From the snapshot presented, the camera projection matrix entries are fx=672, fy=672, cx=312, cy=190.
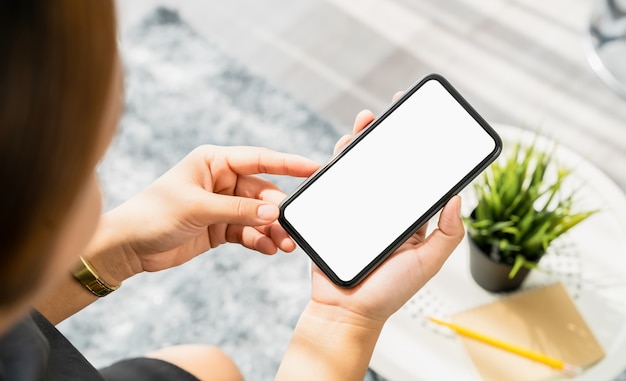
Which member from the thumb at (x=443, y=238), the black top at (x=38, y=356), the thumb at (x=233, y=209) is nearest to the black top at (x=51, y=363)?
the black top at (x=38, y=356)

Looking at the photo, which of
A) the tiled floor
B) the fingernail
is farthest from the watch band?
the tiled floor

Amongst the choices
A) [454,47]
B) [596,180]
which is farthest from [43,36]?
[454,47]

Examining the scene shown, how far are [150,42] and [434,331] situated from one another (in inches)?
41.0

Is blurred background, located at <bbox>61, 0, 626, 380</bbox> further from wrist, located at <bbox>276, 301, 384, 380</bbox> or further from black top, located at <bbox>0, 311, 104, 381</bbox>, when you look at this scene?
black top, located at <bbox>0, 311, 104, 381</bbox>

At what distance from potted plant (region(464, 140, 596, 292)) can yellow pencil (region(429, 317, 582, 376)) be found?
85 mm

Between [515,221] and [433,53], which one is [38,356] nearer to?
[515,221]

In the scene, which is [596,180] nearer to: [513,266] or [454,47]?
[513,266]

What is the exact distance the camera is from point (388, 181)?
2.68ft

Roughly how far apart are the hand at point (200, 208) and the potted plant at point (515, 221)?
0.24m

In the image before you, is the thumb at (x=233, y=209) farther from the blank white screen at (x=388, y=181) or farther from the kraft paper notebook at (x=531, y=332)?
the kraft paper notebook at (x=531, y=332)

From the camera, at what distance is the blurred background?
4.39 ft

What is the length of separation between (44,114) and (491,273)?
0.72 meters

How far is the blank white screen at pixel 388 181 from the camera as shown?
2.65 ft

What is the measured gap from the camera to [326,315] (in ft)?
2.69
